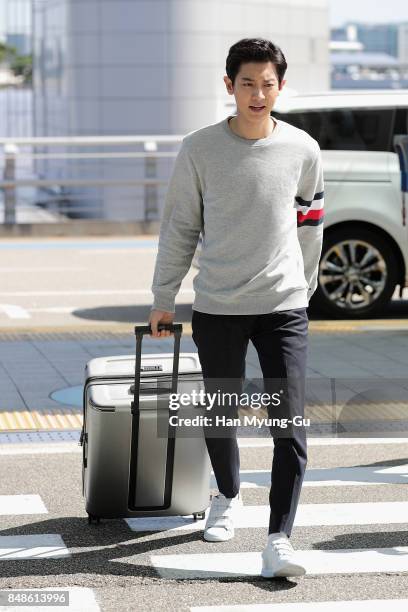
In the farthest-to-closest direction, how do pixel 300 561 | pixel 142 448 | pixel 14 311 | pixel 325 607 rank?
pixel 14 311 → pixel 142 448 → pixel 300 561 → pixel 325 607

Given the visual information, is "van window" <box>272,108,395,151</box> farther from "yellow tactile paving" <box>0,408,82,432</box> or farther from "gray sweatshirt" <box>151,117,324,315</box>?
"gray sweatshirt" <box>151,117,324,315</box>

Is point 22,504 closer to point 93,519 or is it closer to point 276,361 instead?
point 93,519

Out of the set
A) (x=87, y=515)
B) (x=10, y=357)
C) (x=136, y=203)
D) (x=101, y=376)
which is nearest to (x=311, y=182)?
(x=101, y=376)

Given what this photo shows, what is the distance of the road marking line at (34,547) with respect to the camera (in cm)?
539

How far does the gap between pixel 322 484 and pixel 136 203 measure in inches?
955

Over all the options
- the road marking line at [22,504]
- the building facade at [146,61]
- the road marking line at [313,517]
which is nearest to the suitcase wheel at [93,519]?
the road marking line at [313,517]

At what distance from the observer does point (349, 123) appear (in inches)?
454

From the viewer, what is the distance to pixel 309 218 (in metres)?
5.32

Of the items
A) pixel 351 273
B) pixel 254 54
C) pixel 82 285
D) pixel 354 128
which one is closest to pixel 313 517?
pixel 254 54

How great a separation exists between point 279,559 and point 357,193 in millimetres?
6765

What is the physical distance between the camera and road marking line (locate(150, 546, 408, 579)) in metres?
5.18

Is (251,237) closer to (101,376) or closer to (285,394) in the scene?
(285,394)

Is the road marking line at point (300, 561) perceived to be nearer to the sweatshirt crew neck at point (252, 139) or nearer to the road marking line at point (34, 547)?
the road marking line at point (34, 547)

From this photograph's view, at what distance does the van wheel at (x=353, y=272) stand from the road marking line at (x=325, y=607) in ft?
22.2
